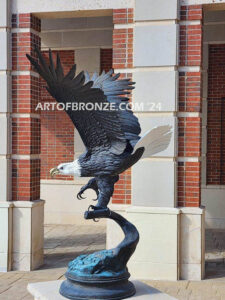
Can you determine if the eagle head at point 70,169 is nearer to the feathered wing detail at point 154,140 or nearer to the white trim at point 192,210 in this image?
the feathered wing detail at point 154,140

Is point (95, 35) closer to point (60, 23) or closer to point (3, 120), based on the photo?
point (60, 23)

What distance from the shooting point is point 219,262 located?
838 cm

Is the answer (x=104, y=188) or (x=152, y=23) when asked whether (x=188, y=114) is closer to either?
(x=152, y=23)

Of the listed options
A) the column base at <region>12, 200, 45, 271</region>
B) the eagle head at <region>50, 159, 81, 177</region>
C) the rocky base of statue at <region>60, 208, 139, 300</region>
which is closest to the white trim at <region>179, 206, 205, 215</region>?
the column base at <region>12, 200, 45, 271</region>

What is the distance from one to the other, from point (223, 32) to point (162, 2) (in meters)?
4.32

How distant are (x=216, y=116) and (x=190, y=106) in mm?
4306

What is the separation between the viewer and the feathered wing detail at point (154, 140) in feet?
13.5

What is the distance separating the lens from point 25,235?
7.75 meters

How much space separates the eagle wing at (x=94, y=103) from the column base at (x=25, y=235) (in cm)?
368

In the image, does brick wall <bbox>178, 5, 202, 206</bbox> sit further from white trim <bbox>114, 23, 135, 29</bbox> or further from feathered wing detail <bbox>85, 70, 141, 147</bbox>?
feathered wing detail <bbox>85, 70, 141, 147</bbox>

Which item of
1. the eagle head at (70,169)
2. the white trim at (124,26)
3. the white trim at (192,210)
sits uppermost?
the white trim at (124,26)

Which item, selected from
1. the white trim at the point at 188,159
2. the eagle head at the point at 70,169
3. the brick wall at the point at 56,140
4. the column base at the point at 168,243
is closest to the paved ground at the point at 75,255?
the column base at the point at 168,243

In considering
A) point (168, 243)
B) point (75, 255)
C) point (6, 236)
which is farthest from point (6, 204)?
point (168, 243)

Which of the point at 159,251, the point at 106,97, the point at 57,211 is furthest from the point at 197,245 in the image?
the point at 57,211
